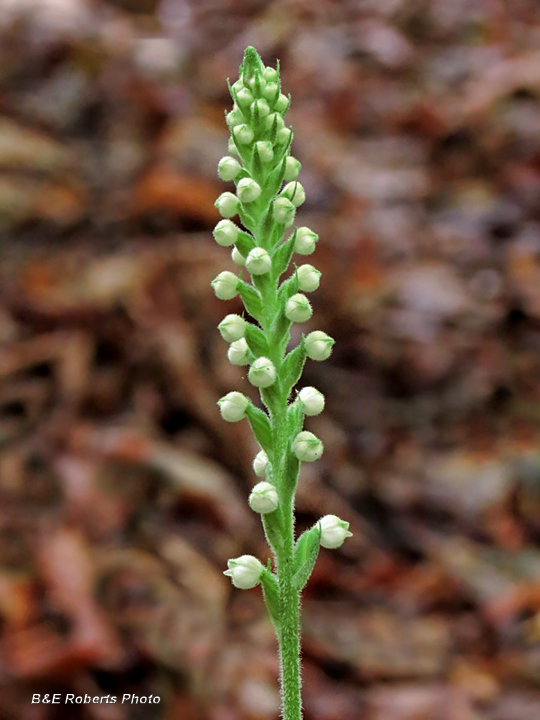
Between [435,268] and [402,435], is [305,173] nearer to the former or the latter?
[435,268]

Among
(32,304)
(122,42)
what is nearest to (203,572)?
(32,304)

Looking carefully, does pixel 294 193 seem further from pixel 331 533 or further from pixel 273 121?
pixel 331 533

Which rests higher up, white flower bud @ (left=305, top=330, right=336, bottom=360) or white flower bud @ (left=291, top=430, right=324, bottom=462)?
white flower bud @ (left=305, top=330, right=336, bottom=360)

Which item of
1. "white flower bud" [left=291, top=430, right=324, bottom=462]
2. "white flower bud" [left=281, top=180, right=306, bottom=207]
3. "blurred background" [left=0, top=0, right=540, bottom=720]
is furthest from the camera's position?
"blurred background" [left=0, top=0, right=540, bottom=720]

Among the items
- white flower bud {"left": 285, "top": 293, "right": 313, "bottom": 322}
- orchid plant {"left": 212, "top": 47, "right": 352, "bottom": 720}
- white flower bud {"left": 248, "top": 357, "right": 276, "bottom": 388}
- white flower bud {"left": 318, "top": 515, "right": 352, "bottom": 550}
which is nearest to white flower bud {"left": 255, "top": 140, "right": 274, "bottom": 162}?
orchid plant {"left": 212, "top": 47, "right": 352, "bottom": 720}

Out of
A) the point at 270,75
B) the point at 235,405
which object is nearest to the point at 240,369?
the point at 235,405

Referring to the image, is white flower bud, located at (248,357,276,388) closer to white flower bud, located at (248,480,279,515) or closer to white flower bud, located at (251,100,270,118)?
white flower bud, located at (248,480,279,515)
